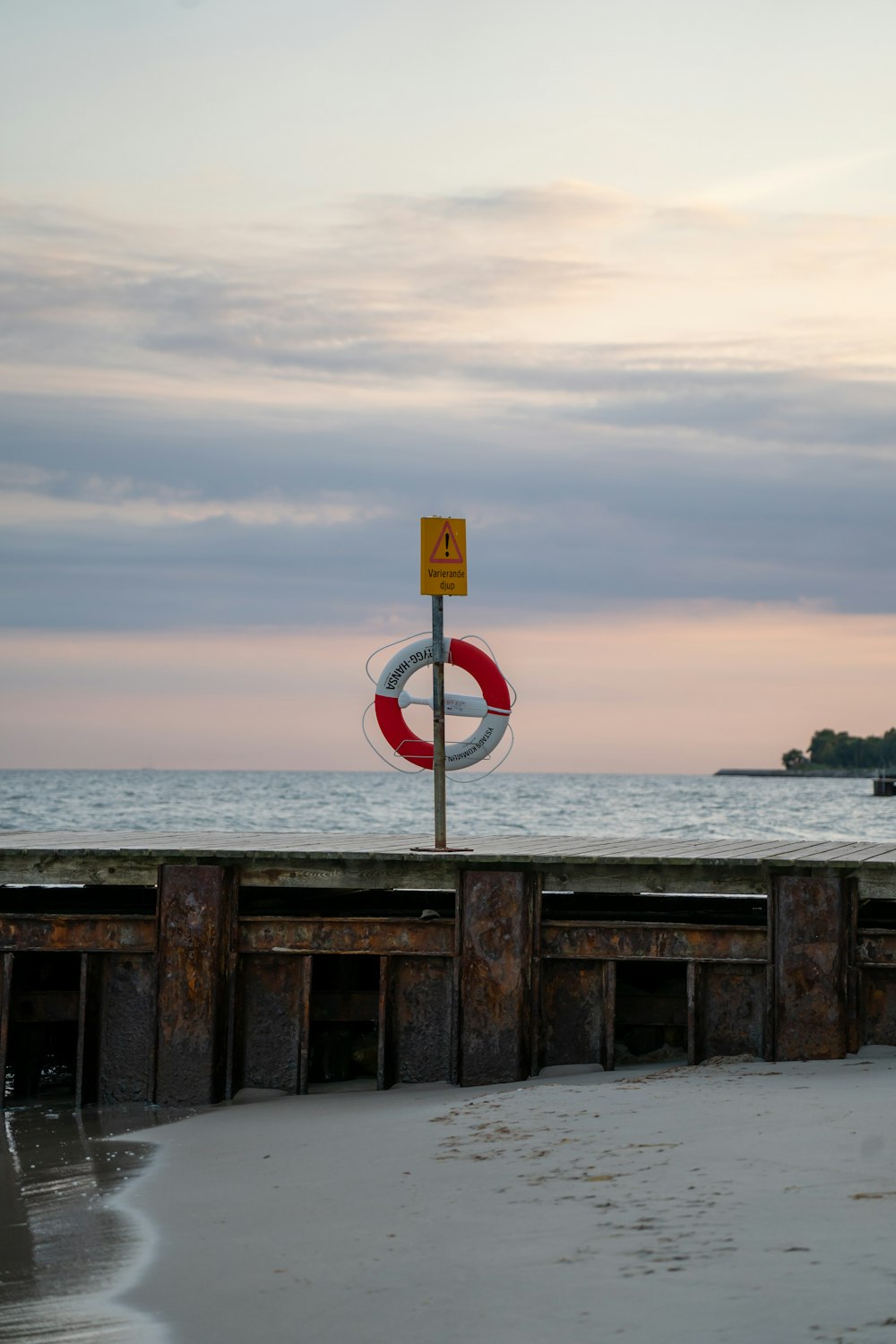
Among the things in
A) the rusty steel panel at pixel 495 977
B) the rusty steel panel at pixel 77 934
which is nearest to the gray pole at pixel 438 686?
the rusty steel panel at pixel 495 977

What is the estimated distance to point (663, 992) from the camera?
6922 mm

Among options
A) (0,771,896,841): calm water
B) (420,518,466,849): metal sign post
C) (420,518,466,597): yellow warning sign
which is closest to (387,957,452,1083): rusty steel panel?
(420,518,466,849): metal sign post

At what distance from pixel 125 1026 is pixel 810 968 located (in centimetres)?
345

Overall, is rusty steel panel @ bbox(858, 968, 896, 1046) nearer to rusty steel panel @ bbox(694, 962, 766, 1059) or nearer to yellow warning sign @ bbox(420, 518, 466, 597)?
rusty steel panel @ bbox(694, 962, 766, 1059)

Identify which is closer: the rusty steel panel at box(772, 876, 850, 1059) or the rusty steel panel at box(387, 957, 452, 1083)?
the rusty steel panel at box(772, 876, 850, 1059)

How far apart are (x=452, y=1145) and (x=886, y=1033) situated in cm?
242

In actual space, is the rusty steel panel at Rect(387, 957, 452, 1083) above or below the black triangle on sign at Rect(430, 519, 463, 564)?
below

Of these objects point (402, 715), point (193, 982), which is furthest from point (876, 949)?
point (402, 715)

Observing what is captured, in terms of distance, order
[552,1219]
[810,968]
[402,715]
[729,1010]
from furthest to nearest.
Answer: [402,715] < [729,1010] < [810,968] < [552,1219]

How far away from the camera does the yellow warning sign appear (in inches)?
309

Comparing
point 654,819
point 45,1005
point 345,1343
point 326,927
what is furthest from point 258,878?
point 654,819

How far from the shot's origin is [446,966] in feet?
22.5

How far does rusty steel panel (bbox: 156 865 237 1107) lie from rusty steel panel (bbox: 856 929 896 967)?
3066 mm

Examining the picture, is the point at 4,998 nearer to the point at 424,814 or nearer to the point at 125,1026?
the point at 125,1026
